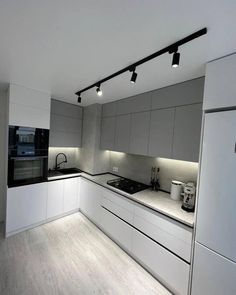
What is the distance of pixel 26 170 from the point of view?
2557 mm

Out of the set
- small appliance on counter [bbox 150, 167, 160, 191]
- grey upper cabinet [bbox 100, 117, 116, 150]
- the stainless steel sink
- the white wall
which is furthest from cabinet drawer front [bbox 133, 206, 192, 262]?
the white wall

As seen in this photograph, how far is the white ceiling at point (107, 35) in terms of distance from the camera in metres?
0.89

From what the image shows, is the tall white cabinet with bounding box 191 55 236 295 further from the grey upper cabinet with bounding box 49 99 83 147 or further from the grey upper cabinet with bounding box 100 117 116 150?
the grey upper cabinet with bounding box 49 99 83 147

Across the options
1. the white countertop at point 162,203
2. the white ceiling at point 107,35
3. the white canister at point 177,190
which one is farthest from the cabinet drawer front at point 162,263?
the white ceiling at point 107,35

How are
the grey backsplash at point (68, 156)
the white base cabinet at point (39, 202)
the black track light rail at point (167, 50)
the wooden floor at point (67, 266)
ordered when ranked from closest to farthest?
1. the black track light rail at point (167, 50)
2. the wooden floor at point (67, 266)
3. the white base cabinet at point (39, 202)
4. the grey backsplash at point (68, 156)

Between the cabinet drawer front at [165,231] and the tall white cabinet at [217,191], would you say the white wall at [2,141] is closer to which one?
the cabinet drawer front at [165,231]

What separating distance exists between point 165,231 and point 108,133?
200 cm

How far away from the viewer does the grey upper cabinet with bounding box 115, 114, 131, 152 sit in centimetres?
268

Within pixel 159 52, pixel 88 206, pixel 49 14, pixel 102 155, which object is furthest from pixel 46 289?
pixel 159 52

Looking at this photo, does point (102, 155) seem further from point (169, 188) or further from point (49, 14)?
point (49, 14)

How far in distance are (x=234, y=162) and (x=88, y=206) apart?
8.67ft

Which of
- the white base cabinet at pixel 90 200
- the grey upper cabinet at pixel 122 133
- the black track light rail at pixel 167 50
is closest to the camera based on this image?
the black track light rail at pixel 167 50

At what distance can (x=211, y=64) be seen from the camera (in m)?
1.36

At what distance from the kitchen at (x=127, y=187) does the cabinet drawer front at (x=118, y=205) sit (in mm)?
16
